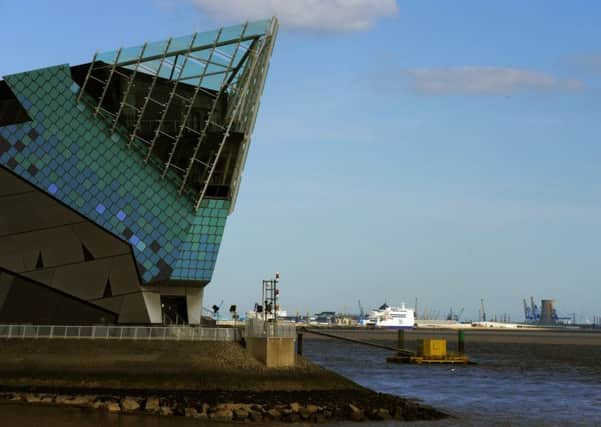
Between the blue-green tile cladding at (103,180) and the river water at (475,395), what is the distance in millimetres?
17280

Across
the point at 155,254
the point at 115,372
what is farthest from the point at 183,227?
the point at 115,372

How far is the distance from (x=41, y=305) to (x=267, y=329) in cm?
2031

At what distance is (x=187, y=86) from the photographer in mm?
79438

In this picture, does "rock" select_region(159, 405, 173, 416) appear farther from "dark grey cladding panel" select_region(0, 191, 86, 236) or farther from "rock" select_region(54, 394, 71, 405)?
"dark grey cladding panel" select_region(0, 191, 86, 236)

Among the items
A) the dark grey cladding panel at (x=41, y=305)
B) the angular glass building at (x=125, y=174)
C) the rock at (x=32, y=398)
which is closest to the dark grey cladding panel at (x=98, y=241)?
the angular glass building at (x=125, y=174)

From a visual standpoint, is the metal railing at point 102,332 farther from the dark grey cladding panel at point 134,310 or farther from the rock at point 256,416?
the dark grey cladding panel at point 134,310

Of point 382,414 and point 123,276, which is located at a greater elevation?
point 123,276

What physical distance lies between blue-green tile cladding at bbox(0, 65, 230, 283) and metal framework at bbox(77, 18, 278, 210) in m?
1.35

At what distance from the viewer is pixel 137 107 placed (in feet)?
260

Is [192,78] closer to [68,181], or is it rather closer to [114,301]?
[68,181]

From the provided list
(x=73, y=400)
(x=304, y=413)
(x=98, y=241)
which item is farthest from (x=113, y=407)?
(x=98, y=241)

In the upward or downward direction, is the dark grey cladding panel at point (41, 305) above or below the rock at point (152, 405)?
above

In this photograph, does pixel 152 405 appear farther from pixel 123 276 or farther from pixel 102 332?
pixel 123 276

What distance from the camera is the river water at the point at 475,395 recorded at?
174 feet
